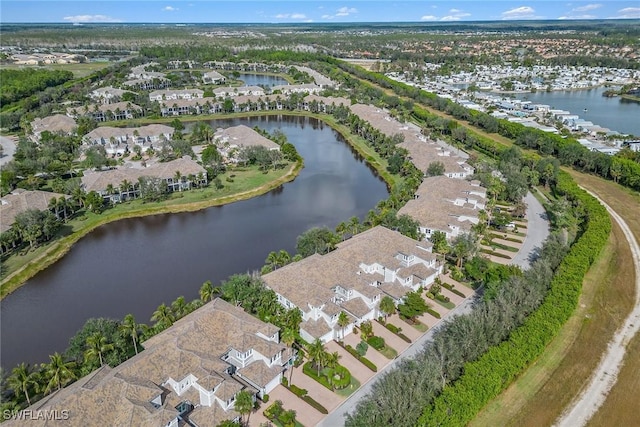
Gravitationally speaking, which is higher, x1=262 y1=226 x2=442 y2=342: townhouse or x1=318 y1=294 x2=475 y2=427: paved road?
x1=262 y1=226 x2=442 y2=342: townhouse

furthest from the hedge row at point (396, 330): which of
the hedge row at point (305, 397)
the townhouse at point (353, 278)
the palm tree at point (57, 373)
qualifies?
the palm tree at point (57, 373)

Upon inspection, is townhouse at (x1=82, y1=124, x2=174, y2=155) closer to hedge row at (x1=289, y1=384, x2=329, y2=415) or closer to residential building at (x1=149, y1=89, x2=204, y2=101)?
residential building at (x1=149, y1=89, x2=204, y2=101)

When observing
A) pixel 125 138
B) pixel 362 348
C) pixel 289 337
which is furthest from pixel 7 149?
pixel 362 348

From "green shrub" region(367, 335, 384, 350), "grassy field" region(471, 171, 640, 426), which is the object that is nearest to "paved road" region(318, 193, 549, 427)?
"green shrub" region(367, 335, 384, 350)

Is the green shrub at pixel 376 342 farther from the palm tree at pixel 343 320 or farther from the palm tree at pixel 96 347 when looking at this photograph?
the palm tree at pixel 96 347

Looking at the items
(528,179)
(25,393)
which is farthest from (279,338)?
(528,179)

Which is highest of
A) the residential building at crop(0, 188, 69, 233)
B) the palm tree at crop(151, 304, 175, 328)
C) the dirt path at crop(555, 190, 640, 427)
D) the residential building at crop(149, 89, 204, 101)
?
the residential building at crop(149, 89, 204, 101)

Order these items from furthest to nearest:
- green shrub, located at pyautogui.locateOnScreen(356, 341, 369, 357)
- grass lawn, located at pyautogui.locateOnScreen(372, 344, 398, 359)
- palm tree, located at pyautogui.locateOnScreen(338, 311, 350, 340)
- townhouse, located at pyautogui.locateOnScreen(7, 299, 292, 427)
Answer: palm tree, located at pyautogui.locateOnScreen(338, 311, 350, 340), grass lawn, located at pyautogui.locateOnScreen(372, 344, 398, 359), green shrub, located at pyautogui.locateOnScreen(356, 341, 369, 357), townhouse, located at pyautogui.locateOnScreen(7, 299, 292, 427)
